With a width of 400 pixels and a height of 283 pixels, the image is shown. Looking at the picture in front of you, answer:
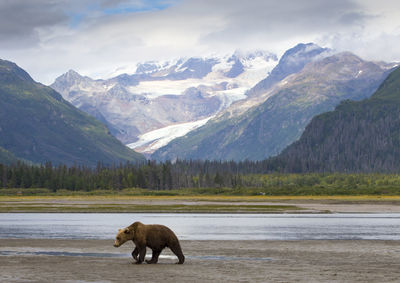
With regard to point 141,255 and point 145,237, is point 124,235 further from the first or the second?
point 141,255

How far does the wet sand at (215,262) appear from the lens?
3578cm

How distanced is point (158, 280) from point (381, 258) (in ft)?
55.3

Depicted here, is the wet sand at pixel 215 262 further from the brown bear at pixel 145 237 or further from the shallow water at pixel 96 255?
the brown bear at pixel 145 237

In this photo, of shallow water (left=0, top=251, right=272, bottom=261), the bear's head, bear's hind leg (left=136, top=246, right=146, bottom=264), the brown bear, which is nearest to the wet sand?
shallow water (left=0, top=251, right=272, bottom=261)

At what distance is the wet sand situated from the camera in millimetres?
35781

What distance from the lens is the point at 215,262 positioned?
43188 mm

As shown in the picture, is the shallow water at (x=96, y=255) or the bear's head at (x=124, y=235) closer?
the bear's head at (x=124, y=235)

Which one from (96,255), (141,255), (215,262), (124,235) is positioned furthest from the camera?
(96,255)

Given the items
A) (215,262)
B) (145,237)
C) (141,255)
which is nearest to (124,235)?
(145,237)

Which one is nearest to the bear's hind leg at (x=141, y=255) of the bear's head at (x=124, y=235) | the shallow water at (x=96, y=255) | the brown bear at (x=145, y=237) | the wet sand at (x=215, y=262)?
the brown bear at (x=145, y=237)

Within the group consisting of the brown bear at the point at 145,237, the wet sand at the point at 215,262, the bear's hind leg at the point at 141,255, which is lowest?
the wet sand at the point at 215,262

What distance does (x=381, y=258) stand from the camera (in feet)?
147

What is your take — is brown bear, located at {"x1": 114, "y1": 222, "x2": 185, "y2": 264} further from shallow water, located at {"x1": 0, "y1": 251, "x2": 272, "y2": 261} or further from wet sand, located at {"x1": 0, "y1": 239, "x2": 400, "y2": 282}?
shallow water, located at {"x1": 0, "y1": 251, "x2": 272, "y2": 261}

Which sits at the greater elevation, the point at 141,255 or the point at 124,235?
the point at 124,235
